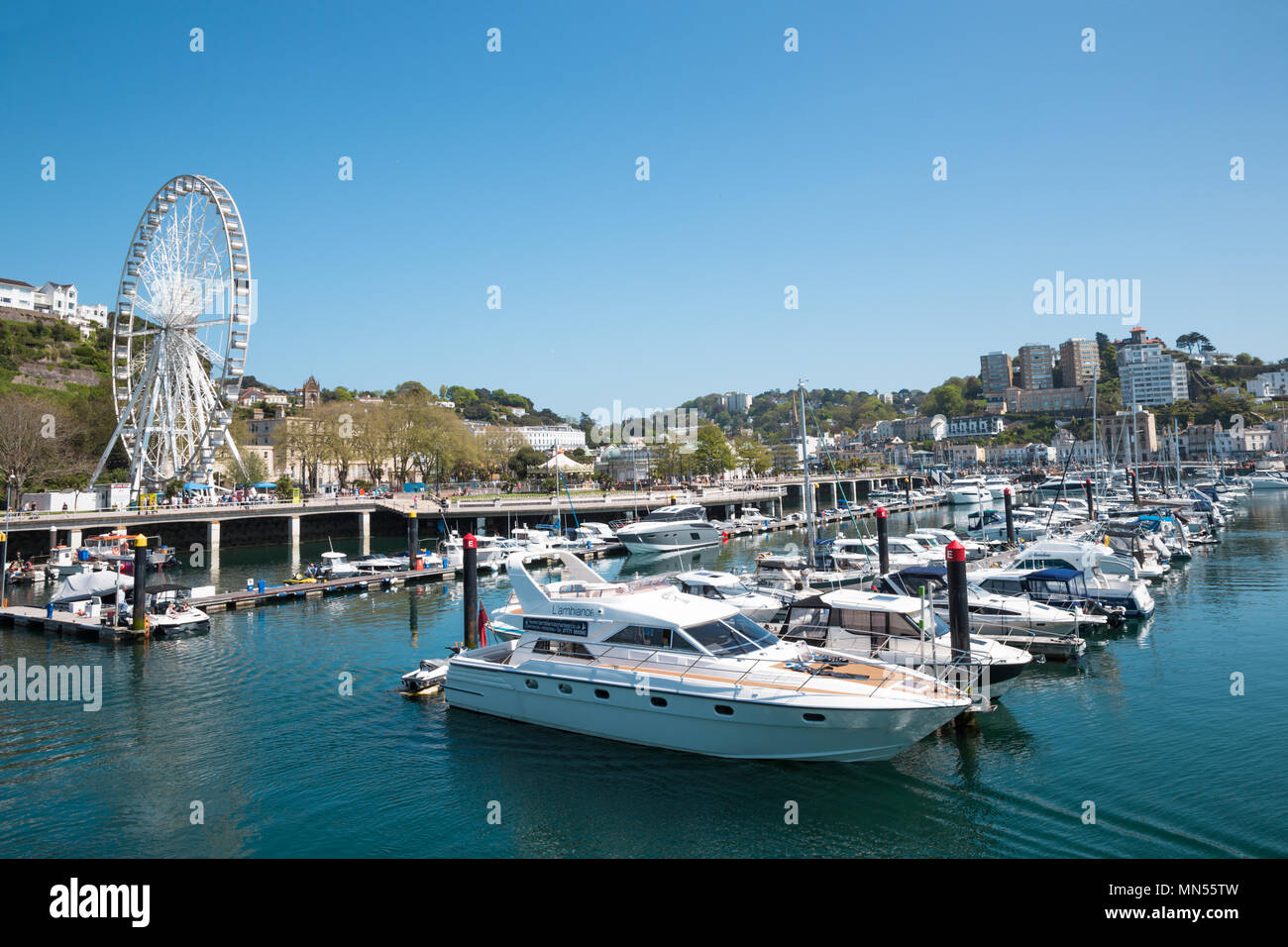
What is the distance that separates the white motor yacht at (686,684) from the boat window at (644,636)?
0.08 feet

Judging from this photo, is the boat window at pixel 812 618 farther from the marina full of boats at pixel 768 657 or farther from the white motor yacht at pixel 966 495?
the white motor yacht at pixel 966 495

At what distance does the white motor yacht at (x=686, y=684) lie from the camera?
15.3 meters

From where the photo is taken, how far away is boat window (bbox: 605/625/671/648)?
57.0ft

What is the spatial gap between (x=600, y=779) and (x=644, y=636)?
128 inches

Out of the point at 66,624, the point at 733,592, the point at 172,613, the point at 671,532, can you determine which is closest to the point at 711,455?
the point at 671,532

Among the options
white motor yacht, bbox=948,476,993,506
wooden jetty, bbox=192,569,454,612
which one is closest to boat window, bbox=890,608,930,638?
wooden jetty, bbox=192,569,454,612

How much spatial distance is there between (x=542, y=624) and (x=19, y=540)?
54047 mm

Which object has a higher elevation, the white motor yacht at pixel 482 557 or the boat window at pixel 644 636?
the boat window at pixel 644 636

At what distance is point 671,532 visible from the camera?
5838 centimetres

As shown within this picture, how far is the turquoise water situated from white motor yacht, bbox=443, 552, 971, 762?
51 cm

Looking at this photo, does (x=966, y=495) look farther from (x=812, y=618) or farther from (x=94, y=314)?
(x=94, y=314)

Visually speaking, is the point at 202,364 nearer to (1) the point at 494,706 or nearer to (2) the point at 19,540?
(2) the point at 19,540

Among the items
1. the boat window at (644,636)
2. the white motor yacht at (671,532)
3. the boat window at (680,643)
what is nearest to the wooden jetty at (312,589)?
the white motor yacht at (671,532)
